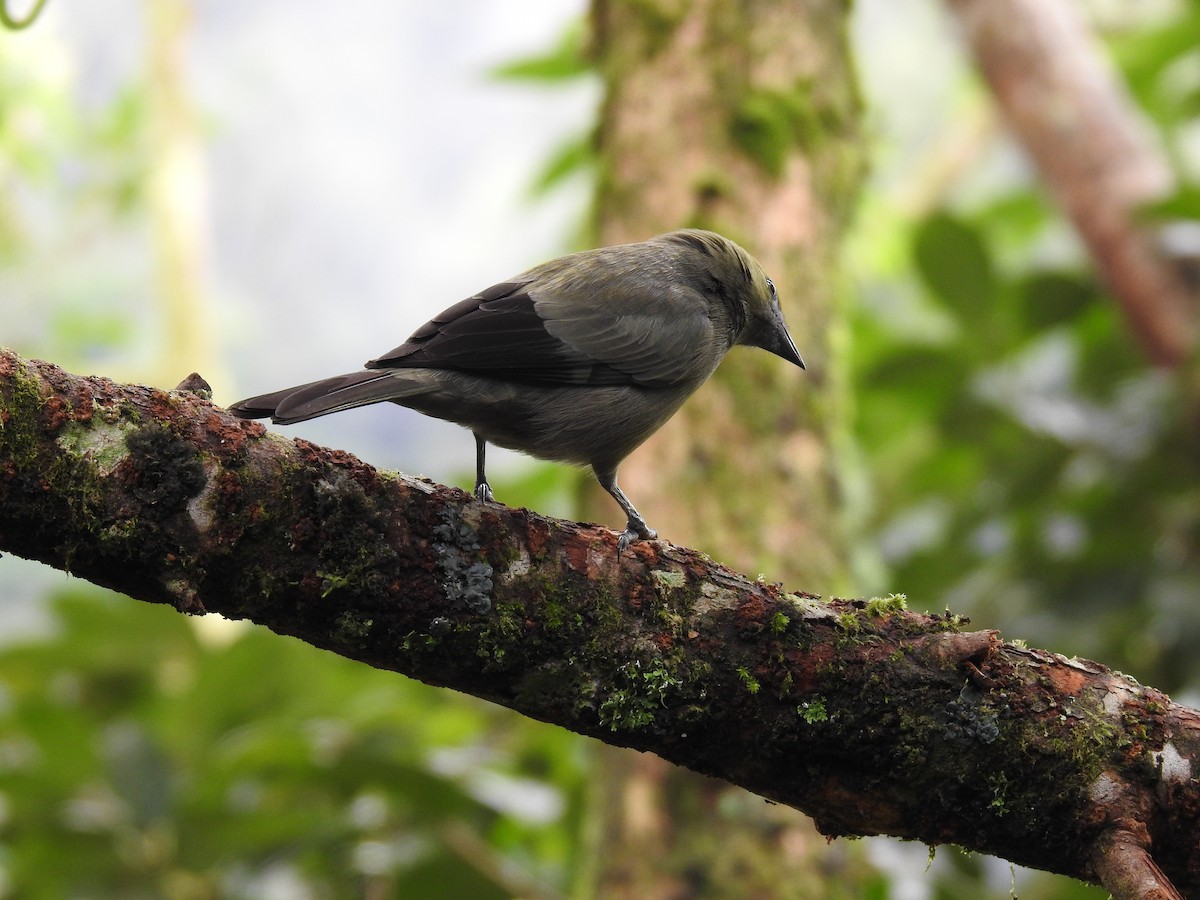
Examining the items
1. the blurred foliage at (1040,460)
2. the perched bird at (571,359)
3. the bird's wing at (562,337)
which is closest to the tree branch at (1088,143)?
the blurred foliage at (1040,460)

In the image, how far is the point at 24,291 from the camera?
838 centimetres

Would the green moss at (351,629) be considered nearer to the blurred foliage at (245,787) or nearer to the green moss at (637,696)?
the green moss at (637,696)

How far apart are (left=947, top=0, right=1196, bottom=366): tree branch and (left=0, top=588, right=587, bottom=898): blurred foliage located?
4060 millimetres

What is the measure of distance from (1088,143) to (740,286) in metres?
4.12

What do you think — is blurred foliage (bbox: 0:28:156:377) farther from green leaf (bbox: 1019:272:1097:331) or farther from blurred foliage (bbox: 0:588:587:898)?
green leaf (bbox: 1019:272:1097:331)

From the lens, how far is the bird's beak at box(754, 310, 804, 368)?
4.12 metres

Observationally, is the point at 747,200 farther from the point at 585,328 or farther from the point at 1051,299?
the point at 585,328

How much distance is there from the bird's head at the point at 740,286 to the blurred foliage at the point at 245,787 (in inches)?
80.7

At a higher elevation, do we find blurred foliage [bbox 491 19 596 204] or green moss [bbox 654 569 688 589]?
blurred foliage [bbox 491 19 596 204]

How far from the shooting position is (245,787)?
4828 mm

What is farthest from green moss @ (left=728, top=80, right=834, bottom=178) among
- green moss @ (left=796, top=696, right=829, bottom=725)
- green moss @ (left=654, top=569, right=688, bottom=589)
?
green moss @ (left=796, top=696, right=829, bottom=725)

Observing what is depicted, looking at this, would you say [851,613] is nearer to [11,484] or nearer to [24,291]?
[11,484]

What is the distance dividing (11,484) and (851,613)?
1.64 meters

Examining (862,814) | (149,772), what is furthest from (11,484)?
(149,772)
